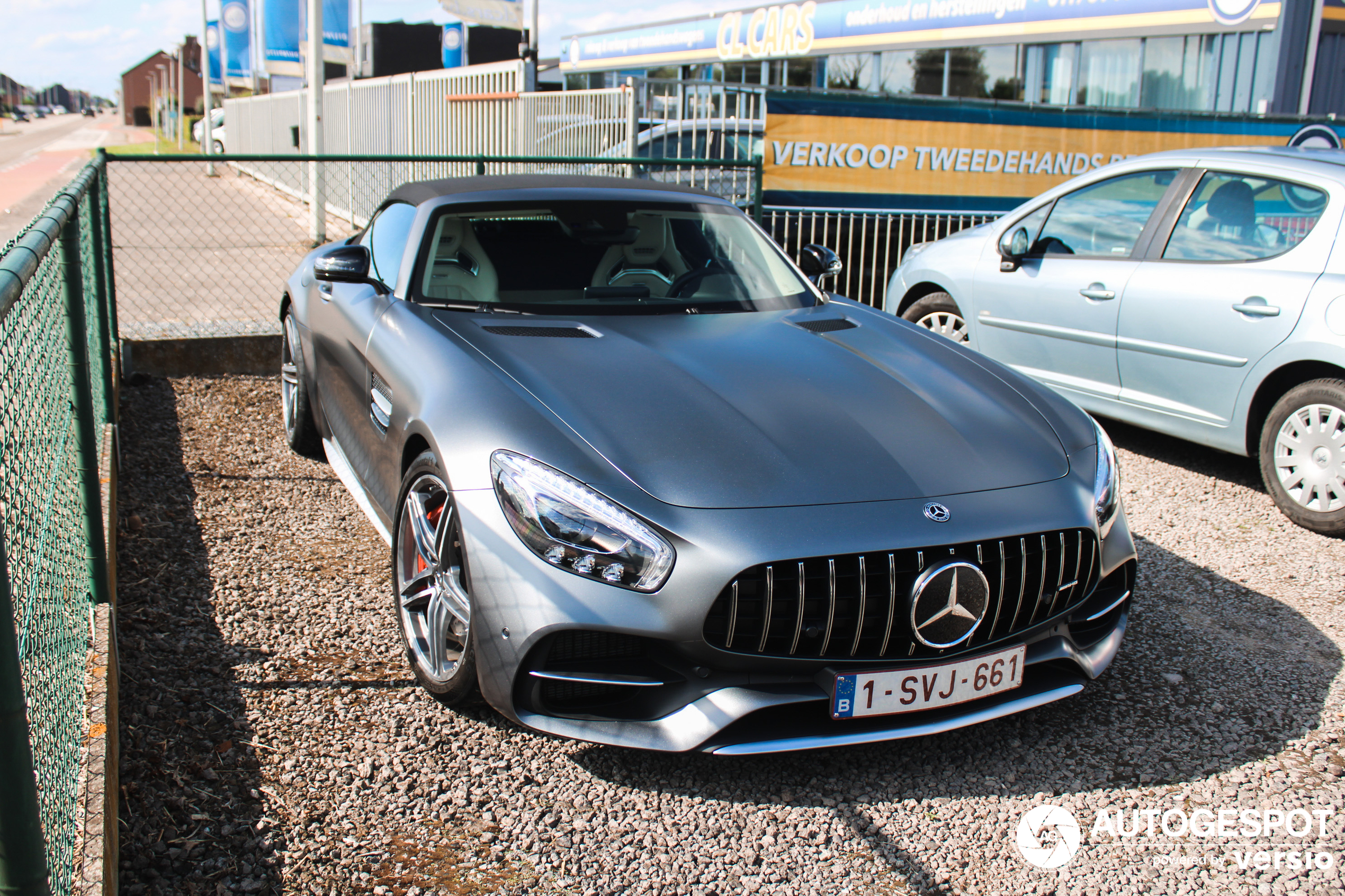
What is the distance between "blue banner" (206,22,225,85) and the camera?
33.3m

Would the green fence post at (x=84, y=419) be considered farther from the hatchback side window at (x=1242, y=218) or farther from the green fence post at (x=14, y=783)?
the hatchback side window at (x=1242, y=218)

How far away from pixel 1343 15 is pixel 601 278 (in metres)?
14.9

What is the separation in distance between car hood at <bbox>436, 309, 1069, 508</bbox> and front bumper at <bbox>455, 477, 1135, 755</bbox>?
0.10 metres

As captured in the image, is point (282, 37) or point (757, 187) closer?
point (757, 187)

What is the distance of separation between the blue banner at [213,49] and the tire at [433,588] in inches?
1324

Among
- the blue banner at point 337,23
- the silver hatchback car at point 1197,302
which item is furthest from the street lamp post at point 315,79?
the silver hatchback car at point 1197,302

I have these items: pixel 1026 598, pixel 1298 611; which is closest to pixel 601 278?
pixel 1026 598

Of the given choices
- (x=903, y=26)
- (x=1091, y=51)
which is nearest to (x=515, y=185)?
(x=1091, y=51)

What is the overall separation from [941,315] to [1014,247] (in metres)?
0.82

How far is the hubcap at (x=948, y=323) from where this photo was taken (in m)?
6.74

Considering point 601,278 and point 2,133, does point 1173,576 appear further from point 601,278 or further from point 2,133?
point 2,133

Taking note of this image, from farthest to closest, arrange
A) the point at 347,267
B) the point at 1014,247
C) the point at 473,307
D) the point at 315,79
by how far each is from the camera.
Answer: the point at 315,79 < the point at 1014,247 < the point at 347,267 < the point at 473,307

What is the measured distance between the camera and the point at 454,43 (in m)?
27.9

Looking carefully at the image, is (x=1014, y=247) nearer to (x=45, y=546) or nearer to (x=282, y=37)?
(x=45, y=546)
